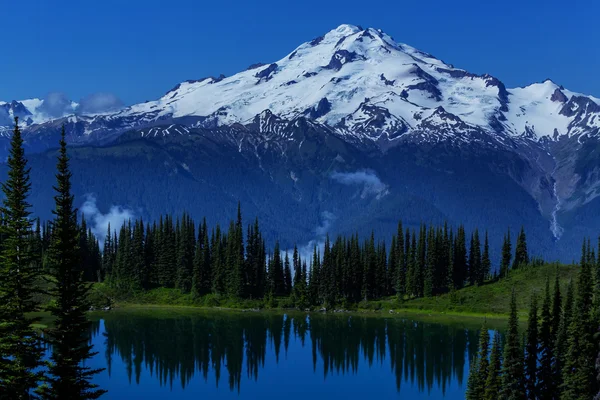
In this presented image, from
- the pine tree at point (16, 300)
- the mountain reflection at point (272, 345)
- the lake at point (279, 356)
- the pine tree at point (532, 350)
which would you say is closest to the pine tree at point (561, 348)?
the pine tree at point (532, 350)

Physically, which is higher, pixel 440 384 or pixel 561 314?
pixel 561 314

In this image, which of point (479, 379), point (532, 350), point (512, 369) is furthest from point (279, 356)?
point (512, 369)

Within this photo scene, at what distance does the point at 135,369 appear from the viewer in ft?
377

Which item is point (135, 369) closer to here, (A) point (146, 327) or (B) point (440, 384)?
(A) point (146, 327)

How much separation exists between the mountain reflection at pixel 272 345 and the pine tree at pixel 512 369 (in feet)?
114

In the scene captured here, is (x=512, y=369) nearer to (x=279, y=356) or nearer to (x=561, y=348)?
(x=561, y=348)

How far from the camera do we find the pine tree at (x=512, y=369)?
6994 centimetres

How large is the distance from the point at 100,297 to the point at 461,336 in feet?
305

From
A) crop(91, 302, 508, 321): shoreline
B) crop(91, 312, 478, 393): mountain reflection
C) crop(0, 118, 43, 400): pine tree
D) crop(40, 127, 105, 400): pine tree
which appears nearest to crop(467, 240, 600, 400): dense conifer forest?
crop(91, 312, 478, 393): mountain reflection

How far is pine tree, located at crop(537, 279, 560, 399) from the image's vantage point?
80.4m

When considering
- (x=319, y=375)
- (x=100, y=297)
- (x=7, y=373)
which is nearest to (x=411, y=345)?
(x=319, y=375)

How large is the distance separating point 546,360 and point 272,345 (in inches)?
2495

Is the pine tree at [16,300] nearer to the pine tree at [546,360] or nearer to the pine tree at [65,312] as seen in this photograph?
the pine tree at [65,312]

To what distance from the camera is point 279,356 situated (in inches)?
5069
